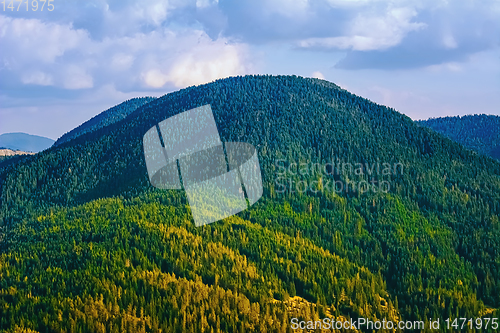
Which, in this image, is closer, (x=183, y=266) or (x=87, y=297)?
(x=87, y=297)

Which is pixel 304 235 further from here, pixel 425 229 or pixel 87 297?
pixel 87 297

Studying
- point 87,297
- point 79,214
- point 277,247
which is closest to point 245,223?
point 277,247

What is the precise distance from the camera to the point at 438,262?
17238 cm

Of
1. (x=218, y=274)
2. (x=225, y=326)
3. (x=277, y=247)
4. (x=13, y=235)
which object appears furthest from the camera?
(x=13, y=235)

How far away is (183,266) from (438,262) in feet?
296

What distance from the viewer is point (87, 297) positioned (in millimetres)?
117750

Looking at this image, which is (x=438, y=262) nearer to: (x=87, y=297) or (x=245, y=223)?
(x=245, y=223)

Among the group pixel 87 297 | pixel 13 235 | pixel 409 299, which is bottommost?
Result: pixel 409 299

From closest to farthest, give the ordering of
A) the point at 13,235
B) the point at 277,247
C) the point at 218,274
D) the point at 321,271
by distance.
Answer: the point at 218,274
the point at 321,271
the point at 277,247
the point at 13,235

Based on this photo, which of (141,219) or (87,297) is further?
(141,219)

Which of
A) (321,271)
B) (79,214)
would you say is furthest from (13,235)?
(321,271)

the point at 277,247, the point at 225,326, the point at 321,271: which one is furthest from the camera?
the point at 277,247

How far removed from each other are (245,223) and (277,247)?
66.7 feet

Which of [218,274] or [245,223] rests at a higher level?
[245,223]
